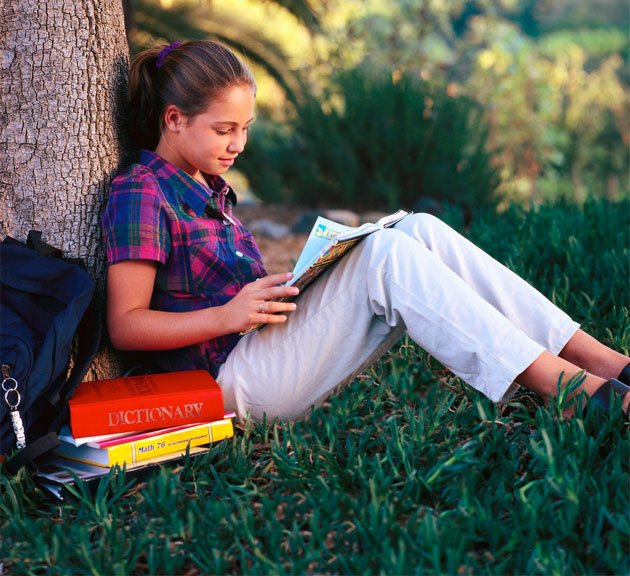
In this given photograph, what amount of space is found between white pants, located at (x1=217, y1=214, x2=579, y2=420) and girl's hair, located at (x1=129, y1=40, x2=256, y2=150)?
0.65 m

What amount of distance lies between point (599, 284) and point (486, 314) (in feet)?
4.77

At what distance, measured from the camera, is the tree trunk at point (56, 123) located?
218 cm

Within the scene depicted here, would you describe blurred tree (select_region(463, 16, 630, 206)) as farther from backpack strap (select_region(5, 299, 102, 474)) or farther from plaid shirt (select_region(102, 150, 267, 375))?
backpack strap (select_region(5, 299, 102, 474))

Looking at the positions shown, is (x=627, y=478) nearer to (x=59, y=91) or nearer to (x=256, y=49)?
(x=59, y=91)

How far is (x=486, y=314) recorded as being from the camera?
6.32 feet

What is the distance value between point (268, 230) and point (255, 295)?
3609 mm

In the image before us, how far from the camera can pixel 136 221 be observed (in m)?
2.04

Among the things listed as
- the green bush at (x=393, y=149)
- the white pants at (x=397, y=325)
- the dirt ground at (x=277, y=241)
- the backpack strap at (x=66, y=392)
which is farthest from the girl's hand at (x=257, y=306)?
the green bush at (x=393, y=149)

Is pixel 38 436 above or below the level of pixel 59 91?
below

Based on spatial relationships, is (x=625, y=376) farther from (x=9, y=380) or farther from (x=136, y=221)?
(x=9, y=380)

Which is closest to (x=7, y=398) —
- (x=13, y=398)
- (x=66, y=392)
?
(x=13, y=398)

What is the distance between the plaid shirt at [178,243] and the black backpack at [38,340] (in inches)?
6.3

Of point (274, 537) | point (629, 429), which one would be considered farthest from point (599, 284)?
point (274, 537)

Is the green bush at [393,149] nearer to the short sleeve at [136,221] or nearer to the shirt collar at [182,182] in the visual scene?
the shirt collar at [182,182]
